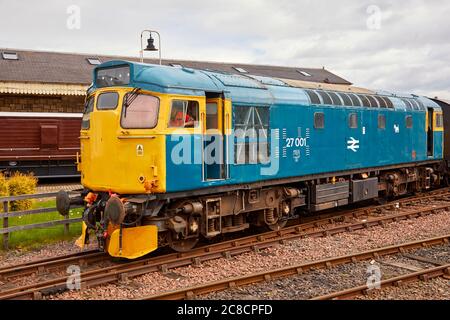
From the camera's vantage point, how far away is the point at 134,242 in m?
9.21

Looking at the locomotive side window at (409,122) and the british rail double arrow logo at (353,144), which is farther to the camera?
the locomotive side window at (409,122)

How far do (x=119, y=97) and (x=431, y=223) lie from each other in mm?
9381

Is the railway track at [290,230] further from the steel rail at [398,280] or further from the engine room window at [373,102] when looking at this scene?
the steel rail at [398,280]

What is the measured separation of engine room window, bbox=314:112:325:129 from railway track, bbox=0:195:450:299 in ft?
8.97

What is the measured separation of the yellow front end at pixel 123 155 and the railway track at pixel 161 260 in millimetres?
1490

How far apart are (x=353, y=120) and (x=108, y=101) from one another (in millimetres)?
8184

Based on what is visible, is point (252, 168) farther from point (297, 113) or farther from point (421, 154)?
point (421, 154)

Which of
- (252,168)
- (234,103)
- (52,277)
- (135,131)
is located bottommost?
(52,277)

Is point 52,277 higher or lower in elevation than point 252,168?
lower

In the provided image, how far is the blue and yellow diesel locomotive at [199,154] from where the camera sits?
29.9 ft

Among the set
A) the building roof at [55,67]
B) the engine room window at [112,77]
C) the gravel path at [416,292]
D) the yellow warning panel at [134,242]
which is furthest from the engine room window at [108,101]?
the building roof at [55,67]

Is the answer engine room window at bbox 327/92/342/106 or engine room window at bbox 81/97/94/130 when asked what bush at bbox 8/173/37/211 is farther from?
engine room window at bbox 327/92/342/106
